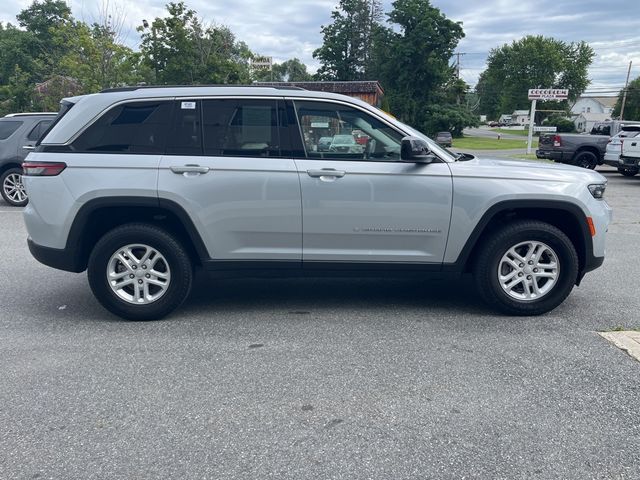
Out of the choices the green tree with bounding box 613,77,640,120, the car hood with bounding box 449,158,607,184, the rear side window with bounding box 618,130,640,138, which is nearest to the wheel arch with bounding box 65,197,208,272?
the car hood with bounding box 449,158,607,184

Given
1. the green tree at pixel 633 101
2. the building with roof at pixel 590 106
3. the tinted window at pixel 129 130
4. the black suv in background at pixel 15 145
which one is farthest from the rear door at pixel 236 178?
the building with roof at pixel 590 106

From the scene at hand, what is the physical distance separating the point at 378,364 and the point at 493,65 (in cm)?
11835

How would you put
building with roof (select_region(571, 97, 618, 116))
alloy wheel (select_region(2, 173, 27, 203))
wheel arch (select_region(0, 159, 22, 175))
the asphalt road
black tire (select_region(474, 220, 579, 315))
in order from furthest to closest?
1. building with roof (select_region(571, 97, 618, 116))
2. alloy wheel (select_region(2, 173, 27, 203))
3. wheel arch (select_region(0, 159, 22, 175))
4. black tire (select_region(474, 220, 579, 315))
5. the asphalt road

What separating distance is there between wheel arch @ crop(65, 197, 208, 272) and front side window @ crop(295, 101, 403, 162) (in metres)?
1.22

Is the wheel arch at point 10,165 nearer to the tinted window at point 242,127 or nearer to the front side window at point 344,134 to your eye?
the tinted window at point 242,127

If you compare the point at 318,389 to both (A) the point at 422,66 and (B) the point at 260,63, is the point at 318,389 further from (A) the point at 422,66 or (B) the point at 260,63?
(A) the point at 422,66

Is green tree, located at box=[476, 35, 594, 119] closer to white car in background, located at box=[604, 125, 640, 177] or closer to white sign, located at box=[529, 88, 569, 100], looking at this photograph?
white sign, located at box=[529, 88, 569, 100]

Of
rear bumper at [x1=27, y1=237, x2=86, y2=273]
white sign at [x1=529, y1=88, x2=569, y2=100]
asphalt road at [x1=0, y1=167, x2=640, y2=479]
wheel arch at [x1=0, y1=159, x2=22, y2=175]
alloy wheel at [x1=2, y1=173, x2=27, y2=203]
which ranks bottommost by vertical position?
asphalt road at [x1=0, y1=167, x2=640, y2=479]

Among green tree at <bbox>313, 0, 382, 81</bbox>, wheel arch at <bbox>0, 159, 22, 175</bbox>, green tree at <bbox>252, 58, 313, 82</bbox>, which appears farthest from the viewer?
green tree at <bbox>252, 58, 313, 82</bbox>

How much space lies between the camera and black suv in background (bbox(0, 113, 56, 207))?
416 inches

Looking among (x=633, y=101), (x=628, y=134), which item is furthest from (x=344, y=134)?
(x=633, y=101)

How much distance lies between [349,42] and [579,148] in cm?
5998

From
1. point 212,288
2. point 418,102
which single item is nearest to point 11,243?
point 212,288

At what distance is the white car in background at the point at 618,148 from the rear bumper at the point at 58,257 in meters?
16.7
